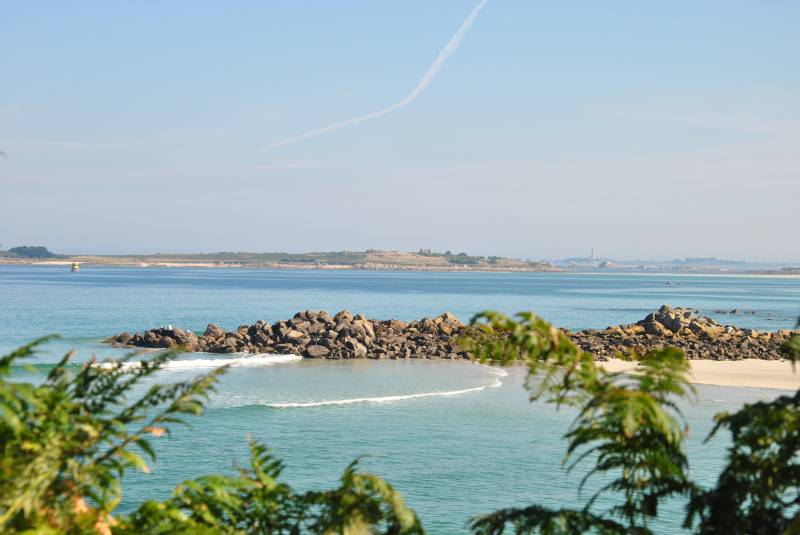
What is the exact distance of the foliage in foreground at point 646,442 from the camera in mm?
4395

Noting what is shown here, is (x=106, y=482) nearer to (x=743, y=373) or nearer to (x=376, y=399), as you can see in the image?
(x=376, y=399)

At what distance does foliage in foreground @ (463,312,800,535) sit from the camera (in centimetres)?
439

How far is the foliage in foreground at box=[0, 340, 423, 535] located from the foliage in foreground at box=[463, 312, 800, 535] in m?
0.68

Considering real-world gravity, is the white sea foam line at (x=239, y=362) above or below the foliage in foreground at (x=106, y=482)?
below

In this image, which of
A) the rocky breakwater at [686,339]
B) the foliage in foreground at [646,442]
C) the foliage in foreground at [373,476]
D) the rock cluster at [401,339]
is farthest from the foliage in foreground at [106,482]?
the rock cluster at [401,339]

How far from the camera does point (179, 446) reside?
76.9ft

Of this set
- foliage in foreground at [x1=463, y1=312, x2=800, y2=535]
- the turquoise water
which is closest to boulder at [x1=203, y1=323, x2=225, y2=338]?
the turquoise water

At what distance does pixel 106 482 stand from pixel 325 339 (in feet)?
151

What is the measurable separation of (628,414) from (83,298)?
11588 centimetres

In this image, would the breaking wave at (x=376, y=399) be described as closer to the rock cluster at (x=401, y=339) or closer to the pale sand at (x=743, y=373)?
the pale sand at (x=743, y=373)

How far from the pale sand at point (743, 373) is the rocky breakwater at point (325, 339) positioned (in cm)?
1113

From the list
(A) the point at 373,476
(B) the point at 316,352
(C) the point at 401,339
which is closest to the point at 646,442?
(A) the point at 373,476

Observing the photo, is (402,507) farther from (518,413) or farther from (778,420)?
(518,413)

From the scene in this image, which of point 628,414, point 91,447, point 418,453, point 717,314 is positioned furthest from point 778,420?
point 717,314
